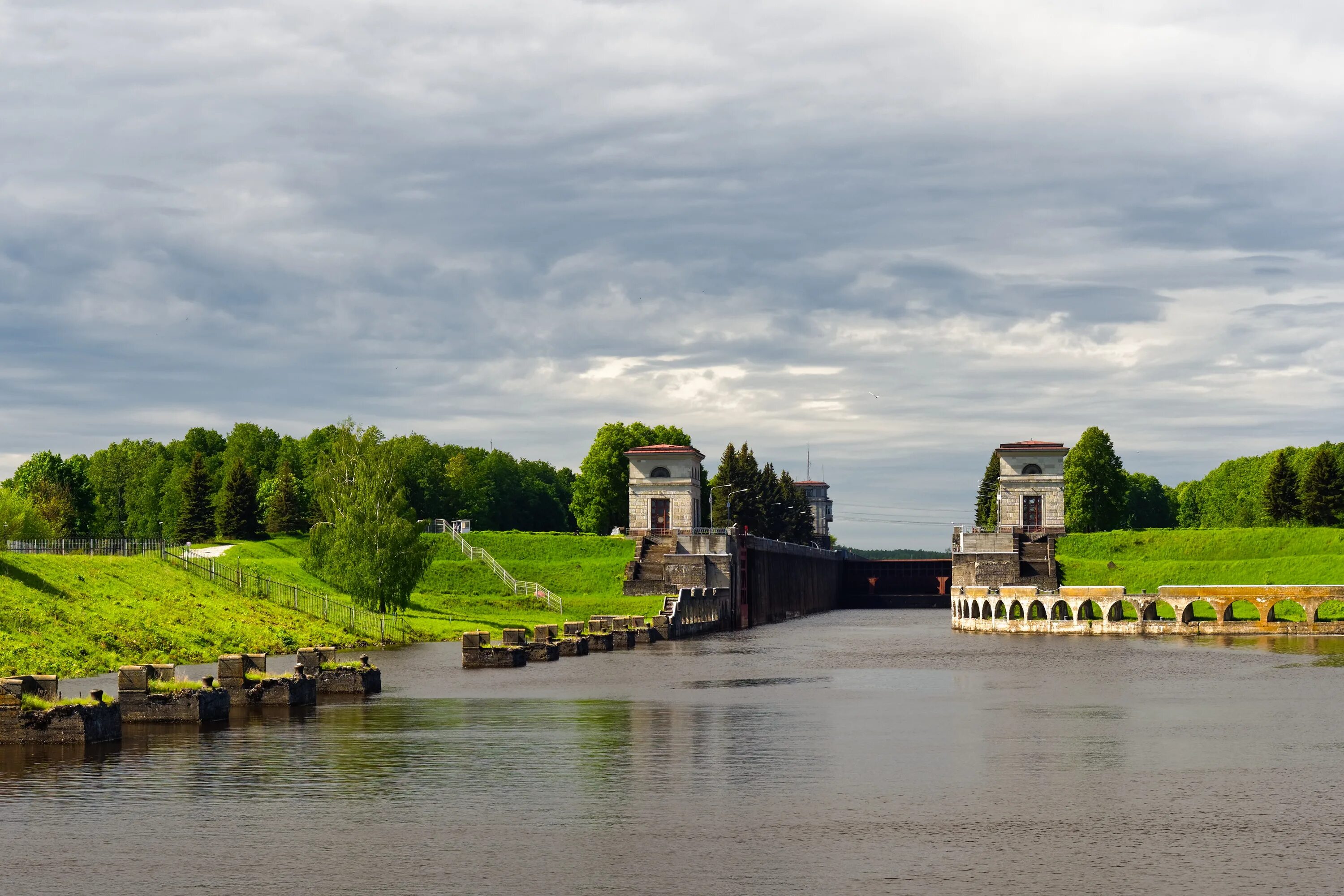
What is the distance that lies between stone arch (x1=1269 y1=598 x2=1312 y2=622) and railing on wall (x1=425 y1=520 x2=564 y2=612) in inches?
2045

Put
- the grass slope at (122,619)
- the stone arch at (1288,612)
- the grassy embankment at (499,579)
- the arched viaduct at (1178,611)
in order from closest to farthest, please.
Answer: the grass slope at (122,619) < the grassy embankment at (499,579) < the arched viaduct at (1178,611) < the stone arch at (1288,612)

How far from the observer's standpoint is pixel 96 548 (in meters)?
86.8

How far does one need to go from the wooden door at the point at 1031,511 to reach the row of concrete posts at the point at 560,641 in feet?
220

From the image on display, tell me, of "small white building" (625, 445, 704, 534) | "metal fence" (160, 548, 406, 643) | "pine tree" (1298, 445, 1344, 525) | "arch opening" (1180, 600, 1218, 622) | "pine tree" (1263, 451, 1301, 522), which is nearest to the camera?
"metal fence" (160, 548, 406, 643)

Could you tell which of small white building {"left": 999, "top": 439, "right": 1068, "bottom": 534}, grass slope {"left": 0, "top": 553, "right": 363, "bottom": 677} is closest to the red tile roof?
small white building {"left": 999, "top": 439, "right": 1068, "bottom": 534}

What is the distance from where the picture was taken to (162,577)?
245ft

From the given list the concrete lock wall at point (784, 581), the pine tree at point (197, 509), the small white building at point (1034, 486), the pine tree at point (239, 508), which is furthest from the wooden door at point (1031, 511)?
the pine tree at point (197, 509)

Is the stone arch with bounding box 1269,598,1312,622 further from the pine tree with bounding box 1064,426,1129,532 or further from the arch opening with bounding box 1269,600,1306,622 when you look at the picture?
the pine tree with bounding box 1064,426,1129,532

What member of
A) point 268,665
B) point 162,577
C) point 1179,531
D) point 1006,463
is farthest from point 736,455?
point 268,665

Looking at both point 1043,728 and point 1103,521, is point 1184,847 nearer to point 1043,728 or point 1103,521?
point 1043,728

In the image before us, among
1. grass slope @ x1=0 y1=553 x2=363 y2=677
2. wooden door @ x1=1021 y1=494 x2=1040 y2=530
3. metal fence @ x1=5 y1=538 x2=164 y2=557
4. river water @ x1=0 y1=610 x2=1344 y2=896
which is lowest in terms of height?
river water @ x1=0 y1=610 x2=1344 y2=896

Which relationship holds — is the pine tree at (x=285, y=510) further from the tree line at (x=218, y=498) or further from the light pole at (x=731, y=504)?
the light pole at (x=731, y=504)

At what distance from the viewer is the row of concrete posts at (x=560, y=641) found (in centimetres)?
6669

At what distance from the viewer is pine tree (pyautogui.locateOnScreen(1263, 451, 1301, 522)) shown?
6604 inches
